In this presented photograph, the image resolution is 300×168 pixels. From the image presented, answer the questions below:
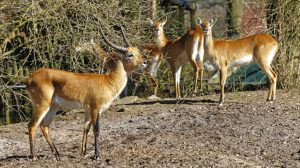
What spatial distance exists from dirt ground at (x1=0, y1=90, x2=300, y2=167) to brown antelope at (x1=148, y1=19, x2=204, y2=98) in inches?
53.4

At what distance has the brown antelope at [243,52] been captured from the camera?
12.4 meters

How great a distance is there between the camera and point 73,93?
27.7 feet

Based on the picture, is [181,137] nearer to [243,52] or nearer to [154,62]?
[243,52]

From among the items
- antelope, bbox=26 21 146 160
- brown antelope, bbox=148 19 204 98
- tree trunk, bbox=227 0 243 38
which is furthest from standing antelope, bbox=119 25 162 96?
antelope, bbox=26 21 146 160

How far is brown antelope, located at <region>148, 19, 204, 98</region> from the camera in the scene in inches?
537

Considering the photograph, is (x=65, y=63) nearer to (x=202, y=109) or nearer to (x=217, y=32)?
(x=202, y=109)

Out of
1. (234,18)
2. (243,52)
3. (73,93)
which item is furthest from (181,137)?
(234,18)

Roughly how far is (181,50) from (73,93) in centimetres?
594

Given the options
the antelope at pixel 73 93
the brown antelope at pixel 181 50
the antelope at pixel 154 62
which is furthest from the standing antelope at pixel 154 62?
the antelope at pixel 73 93

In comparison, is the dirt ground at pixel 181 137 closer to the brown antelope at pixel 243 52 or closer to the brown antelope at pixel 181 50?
the brown antelope at pixel 243 52

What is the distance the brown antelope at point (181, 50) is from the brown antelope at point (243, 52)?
913mm

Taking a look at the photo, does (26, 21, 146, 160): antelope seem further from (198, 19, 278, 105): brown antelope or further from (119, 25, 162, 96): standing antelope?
(119, 25, 162, 96): standing antelope

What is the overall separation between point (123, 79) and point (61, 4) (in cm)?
347

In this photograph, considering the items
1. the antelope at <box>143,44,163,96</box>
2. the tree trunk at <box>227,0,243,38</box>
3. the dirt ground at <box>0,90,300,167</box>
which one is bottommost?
the dirt ground at <box>0,90,300,167</box>
